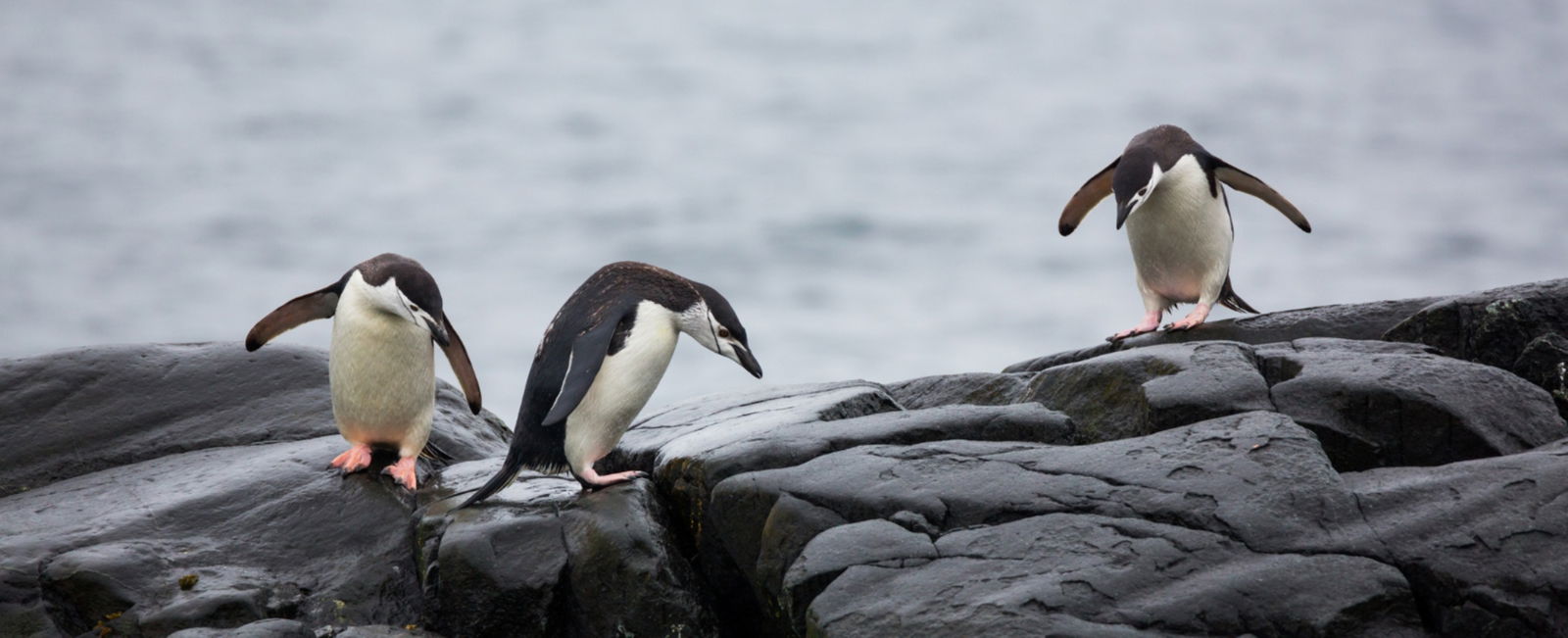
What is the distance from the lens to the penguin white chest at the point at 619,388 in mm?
5594

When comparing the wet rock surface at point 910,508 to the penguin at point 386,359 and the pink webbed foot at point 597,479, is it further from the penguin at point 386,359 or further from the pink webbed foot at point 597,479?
the penguin at point 386,359

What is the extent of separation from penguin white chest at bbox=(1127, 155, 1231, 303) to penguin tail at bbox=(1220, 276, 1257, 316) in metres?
0.19

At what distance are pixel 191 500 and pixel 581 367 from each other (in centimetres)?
197

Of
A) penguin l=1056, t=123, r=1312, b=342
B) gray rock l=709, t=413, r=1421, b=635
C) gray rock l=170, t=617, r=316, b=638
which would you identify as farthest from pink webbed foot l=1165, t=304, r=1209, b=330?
gray rock l=170, t=617, r=316, b=638

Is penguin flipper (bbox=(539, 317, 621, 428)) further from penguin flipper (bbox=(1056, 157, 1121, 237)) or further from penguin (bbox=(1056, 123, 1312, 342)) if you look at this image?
penguin flipper (bbox=(1056, 157, 1121, 237))

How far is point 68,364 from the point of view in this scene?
7.41 m

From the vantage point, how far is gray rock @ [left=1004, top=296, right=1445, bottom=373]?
6.98m

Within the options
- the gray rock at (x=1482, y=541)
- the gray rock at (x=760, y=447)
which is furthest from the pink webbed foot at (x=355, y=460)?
the gray rock at (x=1482, y=541)

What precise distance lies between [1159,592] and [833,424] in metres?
1.84

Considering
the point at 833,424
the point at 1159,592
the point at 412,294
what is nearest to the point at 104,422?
the point at 412,294

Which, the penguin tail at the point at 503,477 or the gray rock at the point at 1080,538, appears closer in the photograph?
the gray rock at the point at 1080,538

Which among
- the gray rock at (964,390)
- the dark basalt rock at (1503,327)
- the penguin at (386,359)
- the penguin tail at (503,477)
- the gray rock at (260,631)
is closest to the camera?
the gray rock at (260,631)

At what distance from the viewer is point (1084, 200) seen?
8.73 meters

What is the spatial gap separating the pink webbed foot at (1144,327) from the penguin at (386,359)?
11.2 ft
